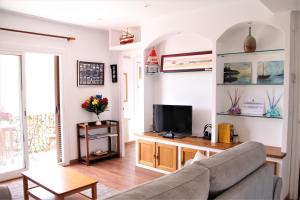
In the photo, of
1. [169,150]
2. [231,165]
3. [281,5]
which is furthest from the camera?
[169,150]

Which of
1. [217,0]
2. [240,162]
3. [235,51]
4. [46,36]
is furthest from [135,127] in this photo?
[240,162]

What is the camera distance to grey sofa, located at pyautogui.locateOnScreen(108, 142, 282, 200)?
1.18m

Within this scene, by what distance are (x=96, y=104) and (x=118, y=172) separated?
1310mm

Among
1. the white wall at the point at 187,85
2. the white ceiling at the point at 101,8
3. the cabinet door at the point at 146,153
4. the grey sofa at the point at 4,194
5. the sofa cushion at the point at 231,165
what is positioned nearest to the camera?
the sofa cushion at the point at 231,165

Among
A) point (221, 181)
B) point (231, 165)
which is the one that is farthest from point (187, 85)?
point (221, 181)

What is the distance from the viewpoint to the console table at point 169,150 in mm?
3340

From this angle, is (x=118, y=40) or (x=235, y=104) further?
(x=118, y=40)

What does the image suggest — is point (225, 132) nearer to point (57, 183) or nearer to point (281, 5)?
point (281, 5)

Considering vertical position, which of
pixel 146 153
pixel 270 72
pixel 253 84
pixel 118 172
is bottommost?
pixel 118 172

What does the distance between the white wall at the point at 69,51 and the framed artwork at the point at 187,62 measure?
1.45 m

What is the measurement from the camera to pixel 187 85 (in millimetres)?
4047

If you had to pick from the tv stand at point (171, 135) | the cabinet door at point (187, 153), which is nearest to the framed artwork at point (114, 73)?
the tv stand at point (171, 135)

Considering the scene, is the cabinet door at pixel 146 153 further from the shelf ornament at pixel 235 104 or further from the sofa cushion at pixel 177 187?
the sofa cushion at pixel 177 187

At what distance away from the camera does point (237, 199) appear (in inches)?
60.7
